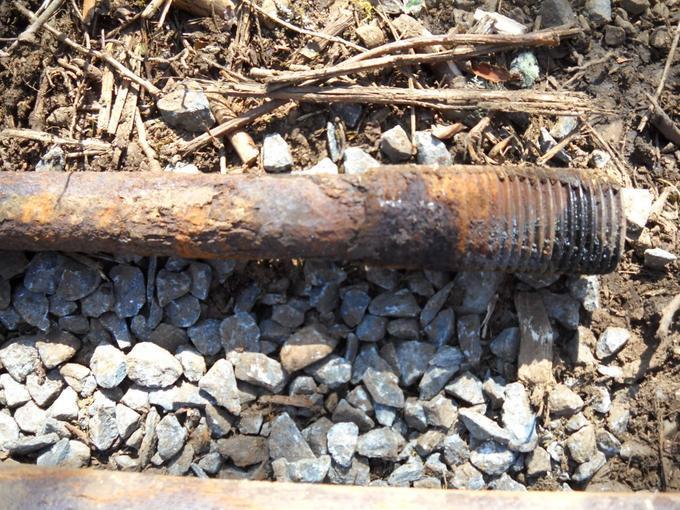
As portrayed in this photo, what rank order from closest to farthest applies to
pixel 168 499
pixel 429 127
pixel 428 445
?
pixel 168 499
pixel 428 445
pixel 429 127

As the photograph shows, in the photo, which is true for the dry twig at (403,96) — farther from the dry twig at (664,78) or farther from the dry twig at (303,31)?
the dry twig at (664,78)

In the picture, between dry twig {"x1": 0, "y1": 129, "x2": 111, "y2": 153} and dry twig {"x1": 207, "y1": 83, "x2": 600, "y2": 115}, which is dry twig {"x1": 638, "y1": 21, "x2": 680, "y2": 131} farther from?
dry twig {"x1": 0, "y1": 129, "x2": 111, "y2": 153}

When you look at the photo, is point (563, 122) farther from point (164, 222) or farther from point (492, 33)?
point (164, 222)

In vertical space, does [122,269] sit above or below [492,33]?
below

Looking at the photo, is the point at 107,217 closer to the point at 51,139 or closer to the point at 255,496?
the point at 51,139

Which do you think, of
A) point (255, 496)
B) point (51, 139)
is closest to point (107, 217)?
point (51, 139)

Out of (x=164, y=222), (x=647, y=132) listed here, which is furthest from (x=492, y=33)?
(x=164, y=222)

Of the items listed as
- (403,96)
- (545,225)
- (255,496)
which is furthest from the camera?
(403,96)
